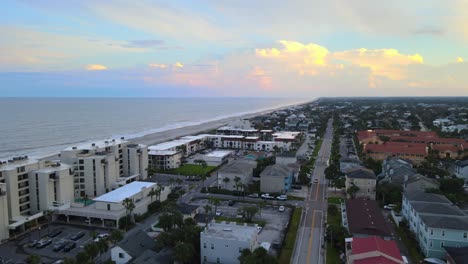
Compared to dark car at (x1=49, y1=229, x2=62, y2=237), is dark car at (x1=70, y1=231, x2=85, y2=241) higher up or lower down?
higher up

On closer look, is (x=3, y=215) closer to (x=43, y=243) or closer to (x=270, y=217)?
(x=43, y=243)

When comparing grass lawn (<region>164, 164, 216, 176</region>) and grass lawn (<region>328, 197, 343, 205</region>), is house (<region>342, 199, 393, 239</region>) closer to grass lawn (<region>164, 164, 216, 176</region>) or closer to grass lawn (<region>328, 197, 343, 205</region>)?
grass lawn (<region>328, 197, 343, 205</region>)

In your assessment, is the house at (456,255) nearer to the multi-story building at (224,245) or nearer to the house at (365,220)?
the house at (365,220)

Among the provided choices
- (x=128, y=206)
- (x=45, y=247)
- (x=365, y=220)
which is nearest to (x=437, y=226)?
(x=365, y=220)

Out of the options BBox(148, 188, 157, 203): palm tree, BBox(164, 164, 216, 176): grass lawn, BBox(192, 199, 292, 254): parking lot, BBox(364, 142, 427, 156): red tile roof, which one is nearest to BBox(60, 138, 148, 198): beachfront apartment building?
BBox(164, 164, 216, 176): grass lawn

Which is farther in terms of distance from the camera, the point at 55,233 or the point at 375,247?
the point at 55,233

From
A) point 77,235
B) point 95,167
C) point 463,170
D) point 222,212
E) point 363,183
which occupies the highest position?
point 95,167
